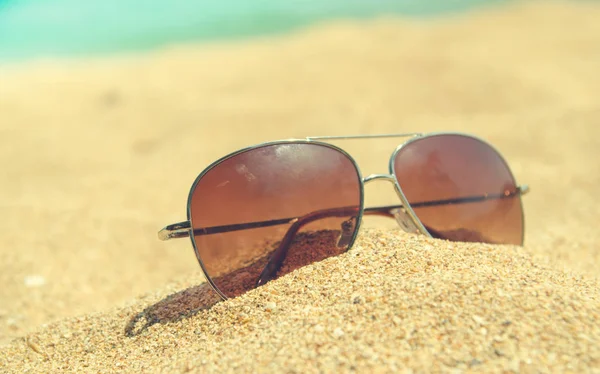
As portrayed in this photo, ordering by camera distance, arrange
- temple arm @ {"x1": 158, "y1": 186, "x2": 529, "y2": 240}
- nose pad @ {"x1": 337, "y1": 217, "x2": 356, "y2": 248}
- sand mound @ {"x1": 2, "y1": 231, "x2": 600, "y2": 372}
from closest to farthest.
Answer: sand mound @ {"x1": 2, "y1": 231, "x2": 600, "y2": 372}, temple arm @ {"x1": 158, "y1": 186, "x2": 529, "y2": 240}, nose pad @ {"x1": 337, "y1": 217, "x2": 356, "y2": 248}

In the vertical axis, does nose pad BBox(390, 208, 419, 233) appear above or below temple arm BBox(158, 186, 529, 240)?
below

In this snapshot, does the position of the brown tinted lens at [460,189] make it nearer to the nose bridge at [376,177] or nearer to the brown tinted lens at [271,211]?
the nose bridge at [376,177]

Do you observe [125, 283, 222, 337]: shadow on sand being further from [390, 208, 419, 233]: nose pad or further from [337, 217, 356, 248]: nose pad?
[390, 208, 419, 233]: nose pad

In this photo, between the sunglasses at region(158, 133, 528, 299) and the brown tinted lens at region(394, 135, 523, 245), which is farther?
the brown tinted lens at region(394, 135, 523, 245)

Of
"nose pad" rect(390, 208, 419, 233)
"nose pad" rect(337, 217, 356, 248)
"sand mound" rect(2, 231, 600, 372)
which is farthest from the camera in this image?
"nose pad" rect(390, 208, 419, 233)

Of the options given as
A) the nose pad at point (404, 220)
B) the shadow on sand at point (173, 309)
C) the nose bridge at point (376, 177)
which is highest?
the nose bridge at point (376, 177)

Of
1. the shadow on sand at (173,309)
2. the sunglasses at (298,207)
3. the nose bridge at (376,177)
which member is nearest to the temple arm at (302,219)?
the sunglasses at (298,207)

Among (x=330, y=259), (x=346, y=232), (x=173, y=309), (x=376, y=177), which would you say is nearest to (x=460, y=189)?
(x=376, y=177)

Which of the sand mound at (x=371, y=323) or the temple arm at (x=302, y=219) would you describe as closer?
the sand mound at (x=371, y=323)

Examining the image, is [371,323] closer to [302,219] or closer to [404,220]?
[302,219]

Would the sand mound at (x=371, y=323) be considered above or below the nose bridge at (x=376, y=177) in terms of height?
below

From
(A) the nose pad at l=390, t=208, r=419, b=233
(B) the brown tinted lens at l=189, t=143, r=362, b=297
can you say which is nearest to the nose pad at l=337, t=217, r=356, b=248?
(B) the brown tinted lens at l=189, t=143, r=362, b=297
